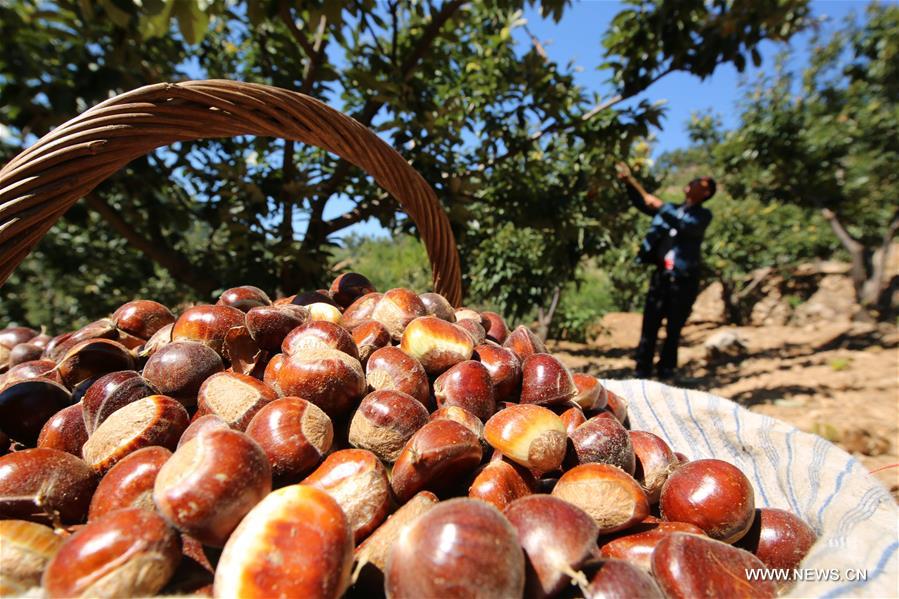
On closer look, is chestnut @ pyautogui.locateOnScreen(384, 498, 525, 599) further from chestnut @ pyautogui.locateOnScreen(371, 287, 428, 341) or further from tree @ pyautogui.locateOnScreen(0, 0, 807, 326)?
tree @ pyautogui.locateOnScreen(0, 0, 807, 326)

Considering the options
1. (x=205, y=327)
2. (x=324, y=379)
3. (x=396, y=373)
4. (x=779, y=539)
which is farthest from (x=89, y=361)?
(x=779, y=539)

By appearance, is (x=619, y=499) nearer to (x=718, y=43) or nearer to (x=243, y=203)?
(x=243, y=203)

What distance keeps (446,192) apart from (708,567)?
2.59 meters

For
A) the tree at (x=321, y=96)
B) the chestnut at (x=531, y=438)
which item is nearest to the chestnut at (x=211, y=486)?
the chestnut at (x=531, y=438)

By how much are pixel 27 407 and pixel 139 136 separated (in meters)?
0.67

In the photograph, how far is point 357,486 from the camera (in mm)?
907

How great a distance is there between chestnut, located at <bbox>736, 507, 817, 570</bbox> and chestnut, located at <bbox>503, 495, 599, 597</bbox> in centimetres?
48

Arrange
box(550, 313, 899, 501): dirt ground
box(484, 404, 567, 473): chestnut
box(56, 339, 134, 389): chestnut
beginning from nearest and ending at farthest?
1. box(484, 404, 567, 473): chestnut
2. box(56, 339, 134, 389): chestnut
3. box(550, 313, 899, 501): dirt ground

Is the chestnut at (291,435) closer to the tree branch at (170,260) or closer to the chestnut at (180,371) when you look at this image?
the chestnut at (180,371)

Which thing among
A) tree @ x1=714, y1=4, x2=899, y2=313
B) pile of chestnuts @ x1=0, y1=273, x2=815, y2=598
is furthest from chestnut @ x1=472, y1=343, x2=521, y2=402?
tree @ x1=714, y1=4, x2=899, y2=313

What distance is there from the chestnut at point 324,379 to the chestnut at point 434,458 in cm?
19

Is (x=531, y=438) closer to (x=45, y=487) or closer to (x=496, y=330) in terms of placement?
(x=496, y=330)

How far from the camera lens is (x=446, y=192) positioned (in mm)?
3094

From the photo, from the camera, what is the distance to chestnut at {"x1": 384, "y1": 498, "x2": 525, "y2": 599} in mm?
667
